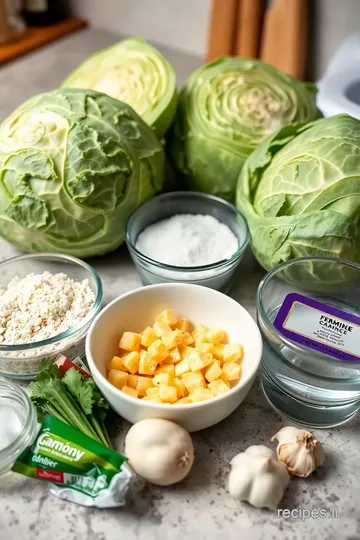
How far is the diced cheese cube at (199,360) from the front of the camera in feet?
2.67

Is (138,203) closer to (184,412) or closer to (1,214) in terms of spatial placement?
(1,214)

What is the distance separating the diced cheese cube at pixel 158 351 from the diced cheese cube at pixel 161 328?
0.08ft

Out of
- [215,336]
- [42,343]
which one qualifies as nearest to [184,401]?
[215,336]

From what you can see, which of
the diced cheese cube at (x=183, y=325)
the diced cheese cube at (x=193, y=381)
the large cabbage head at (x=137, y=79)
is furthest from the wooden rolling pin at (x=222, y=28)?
the diced cheese cube at (x=193, y=381)

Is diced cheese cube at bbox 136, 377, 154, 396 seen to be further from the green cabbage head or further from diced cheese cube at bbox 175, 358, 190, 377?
the green cabbage head

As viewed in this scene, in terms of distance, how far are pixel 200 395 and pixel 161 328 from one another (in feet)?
0.45

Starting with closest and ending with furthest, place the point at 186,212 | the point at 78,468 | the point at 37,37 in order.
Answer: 1. the point at 78,468
2. the point at 186,212
3. the point at 37,37

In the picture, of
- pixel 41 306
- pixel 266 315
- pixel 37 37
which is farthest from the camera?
pixel 37 37

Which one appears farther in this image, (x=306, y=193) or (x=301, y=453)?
(x=306, y=193)

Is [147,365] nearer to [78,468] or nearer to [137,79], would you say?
[78,468]

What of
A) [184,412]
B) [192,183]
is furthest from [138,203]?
[184,412]

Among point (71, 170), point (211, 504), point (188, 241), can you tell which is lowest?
point (211, 504)

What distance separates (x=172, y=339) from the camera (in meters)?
0.85

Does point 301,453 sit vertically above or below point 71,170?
below
